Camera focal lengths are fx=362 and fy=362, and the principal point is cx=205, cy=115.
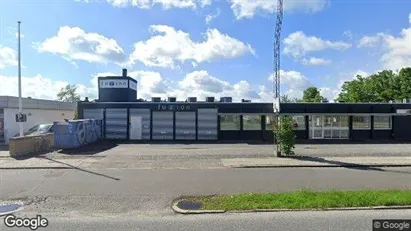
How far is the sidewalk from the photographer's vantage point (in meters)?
Answer: 14.7

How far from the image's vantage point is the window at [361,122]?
28.6 metres

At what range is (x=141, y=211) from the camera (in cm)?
827

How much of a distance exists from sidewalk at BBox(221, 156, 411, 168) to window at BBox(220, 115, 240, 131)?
10962 mm

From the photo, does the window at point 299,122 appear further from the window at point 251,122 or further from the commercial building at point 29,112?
the commercial building at point 29,112

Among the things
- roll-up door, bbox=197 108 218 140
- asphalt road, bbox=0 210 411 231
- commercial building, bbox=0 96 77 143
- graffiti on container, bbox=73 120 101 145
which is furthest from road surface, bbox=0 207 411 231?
commercial building, bbox=0 96 77 143

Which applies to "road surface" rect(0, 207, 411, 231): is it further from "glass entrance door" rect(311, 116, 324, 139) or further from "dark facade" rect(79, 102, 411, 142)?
"glass entrance door" rect(311, 116, 324, 139)

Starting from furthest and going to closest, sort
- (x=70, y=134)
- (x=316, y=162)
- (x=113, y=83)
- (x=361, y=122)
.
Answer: (x=113, y=83) → (x=361, y=122) → (x=70, y=134) → (x=316, y=162)

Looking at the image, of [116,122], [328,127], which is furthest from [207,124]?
[328,127]

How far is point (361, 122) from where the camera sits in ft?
94.1

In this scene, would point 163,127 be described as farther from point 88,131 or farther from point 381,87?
point 381,87

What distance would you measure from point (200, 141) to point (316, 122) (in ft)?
30.2

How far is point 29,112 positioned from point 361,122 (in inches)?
1074

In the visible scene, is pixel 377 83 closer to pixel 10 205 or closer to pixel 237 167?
pixel 237 167

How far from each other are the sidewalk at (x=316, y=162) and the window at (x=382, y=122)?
12.9 metres
